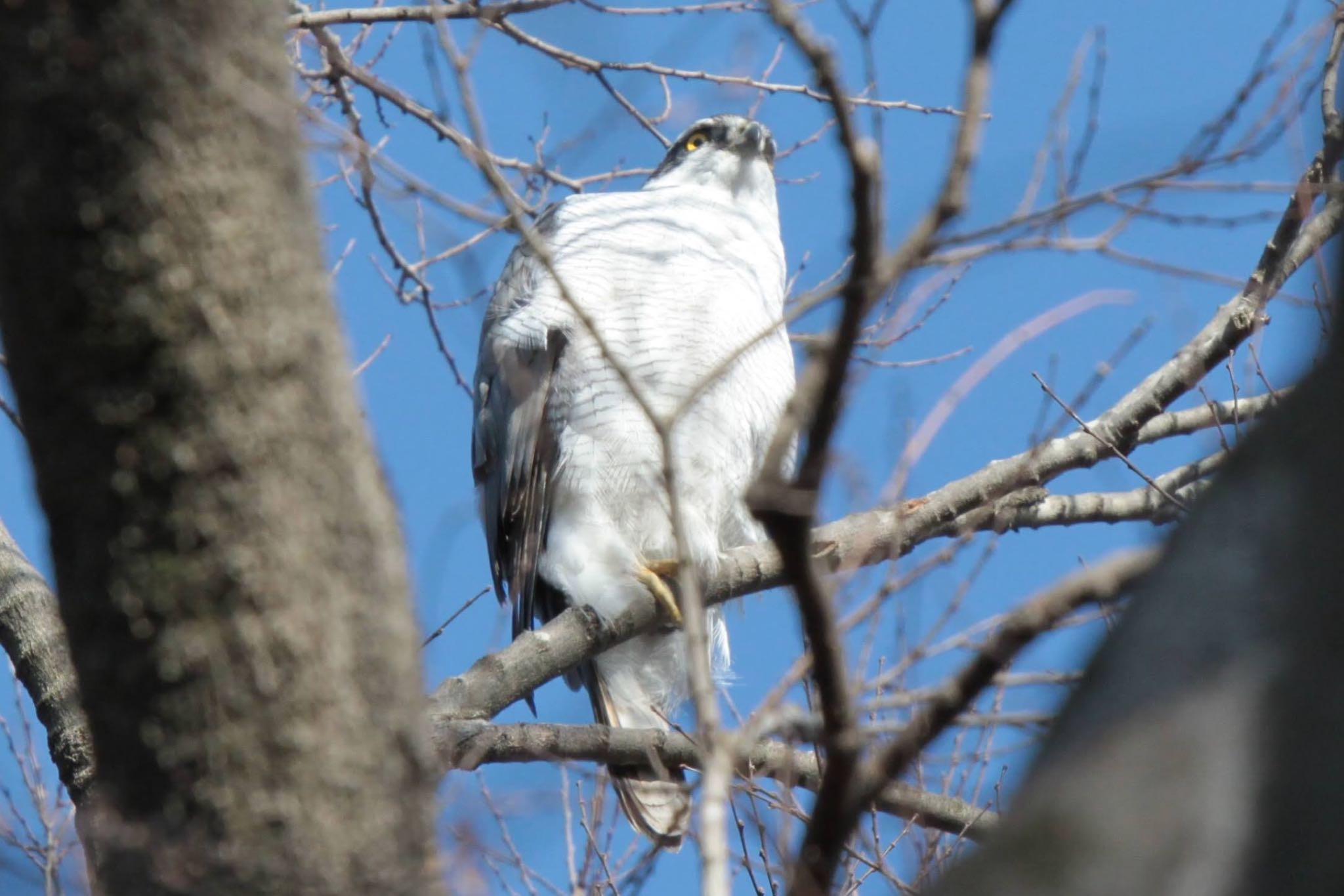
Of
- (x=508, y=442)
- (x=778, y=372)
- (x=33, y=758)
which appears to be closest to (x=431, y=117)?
(x=508, y=442)

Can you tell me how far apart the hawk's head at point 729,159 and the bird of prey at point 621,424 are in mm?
735

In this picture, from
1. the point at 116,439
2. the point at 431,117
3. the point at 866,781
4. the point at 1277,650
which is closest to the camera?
the point at 1277,650

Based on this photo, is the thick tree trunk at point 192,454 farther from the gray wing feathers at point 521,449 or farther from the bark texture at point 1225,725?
the gray wing feathers at point 521,449

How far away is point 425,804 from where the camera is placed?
52.1 inches

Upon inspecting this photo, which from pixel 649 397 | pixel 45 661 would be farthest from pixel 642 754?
pixel 649 397

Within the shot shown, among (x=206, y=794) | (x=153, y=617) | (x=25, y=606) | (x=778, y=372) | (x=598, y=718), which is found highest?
(x=778, y=372)

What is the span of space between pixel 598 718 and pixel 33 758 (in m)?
1.88

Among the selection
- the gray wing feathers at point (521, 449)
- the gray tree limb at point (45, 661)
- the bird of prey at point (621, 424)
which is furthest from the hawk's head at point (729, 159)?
the gray tree limb at point (45, 661)

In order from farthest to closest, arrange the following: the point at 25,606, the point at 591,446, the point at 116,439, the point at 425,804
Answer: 1. the point at 591,446
2. the point at 25,606
3. the point at 425,804
4. the point at 116,439

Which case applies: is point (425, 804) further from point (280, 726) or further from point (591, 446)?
point (591, 446)

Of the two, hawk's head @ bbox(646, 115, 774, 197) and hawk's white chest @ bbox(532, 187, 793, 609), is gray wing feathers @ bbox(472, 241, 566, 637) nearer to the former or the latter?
hawk's white chest @ bbox(532, 187, 793, 609)

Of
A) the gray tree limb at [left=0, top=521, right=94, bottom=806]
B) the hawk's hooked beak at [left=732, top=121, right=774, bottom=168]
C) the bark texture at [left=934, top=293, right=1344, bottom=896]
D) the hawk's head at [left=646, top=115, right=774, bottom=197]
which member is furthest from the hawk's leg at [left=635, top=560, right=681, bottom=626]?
the bark texture at [left=934, top=293, right=1344, bottom=896]

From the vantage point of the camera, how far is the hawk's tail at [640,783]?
3629 mm

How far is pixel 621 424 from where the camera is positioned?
4.66 metres
